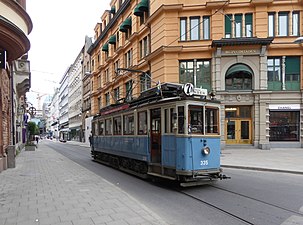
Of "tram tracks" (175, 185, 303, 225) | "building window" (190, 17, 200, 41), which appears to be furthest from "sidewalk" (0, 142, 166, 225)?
"building window" (190, 17, 200, 41)

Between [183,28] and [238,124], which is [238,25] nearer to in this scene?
[183,28]

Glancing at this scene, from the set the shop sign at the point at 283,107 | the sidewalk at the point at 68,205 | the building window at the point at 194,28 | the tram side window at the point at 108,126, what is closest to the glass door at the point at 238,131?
the shop sign at the point at 283,107

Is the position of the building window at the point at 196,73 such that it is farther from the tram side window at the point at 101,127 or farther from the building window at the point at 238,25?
the tram side window at the point at 101,127

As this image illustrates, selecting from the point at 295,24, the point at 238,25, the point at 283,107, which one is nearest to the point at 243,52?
the point at 238,25

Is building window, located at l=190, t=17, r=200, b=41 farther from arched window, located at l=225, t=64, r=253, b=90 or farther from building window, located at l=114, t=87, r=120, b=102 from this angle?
building window, located at l=114, t=87, r=120, b=102

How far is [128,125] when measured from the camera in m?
13.8

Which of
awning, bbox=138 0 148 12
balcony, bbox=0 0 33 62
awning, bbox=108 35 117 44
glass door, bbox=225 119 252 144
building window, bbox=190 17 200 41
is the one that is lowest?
glass door, bbox=225 119 252 144

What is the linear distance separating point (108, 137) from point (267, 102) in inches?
570

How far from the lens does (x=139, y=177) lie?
1272 centimetres

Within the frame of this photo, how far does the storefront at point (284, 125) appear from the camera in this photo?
1012 inches

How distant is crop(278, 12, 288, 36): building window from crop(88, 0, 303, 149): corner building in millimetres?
23

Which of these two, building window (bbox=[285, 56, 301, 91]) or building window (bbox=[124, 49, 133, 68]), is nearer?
building window (bbox=[285, 56, 301, 91])

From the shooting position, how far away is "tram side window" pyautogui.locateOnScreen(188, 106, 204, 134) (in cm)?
984

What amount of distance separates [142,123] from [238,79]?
52.9 ft
